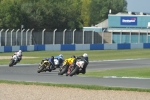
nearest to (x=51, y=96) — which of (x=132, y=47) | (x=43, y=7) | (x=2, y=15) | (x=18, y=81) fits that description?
(x=18, y=81)

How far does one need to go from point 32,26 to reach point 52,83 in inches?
2473

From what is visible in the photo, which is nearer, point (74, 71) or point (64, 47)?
point (74, 71)

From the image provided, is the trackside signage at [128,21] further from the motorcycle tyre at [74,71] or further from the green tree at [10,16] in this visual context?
the motorcycle tyre at [74,71]

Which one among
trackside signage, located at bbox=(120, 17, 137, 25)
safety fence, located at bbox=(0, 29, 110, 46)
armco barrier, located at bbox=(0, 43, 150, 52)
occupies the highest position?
trackside signage, located at bbox=(120, 17, 137, 25)

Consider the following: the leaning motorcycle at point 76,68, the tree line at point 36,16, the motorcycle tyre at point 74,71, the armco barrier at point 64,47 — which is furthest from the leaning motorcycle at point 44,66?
the tree line at point 36,16

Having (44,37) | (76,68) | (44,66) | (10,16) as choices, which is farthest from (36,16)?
(76,68)

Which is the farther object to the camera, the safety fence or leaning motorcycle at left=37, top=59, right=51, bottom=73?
the safety fence

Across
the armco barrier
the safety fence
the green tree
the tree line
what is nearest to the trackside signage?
the tree line

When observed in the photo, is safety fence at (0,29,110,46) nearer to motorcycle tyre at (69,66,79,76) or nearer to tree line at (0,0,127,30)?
tree line at (0,0,127,30)

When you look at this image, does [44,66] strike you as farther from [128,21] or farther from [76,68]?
[128,21]

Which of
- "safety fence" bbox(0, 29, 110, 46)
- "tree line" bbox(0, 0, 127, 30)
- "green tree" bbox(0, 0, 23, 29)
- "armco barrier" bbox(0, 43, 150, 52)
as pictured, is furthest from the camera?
"tree line" bbox(0, 0, 127, 30)

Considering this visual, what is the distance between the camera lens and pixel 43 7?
85.8 metres

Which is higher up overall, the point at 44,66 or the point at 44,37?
the point at 44,37

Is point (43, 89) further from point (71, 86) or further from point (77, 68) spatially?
point (77, 68)
